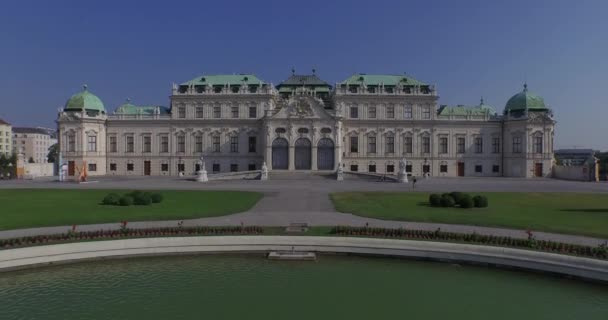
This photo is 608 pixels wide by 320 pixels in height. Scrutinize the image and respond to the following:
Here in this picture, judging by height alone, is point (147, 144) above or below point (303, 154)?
above

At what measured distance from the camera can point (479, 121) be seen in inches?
3031

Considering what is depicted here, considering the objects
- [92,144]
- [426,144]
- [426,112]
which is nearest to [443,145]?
[426,144]

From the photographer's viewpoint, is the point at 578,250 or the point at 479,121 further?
the point at 479,121

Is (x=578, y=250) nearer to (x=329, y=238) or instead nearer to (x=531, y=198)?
(x=329, y=238)

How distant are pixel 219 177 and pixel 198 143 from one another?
15.1 m

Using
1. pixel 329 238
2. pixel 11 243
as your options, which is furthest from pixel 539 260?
pixel 11 243

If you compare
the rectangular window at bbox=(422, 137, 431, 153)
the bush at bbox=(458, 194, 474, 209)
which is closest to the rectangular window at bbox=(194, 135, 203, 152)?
the rectangular window at bbox=(422, 137, 431, 153)

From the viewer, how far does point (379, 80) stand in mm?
79625

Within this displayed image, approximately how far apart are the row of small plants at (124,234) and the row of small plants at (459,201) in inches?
649

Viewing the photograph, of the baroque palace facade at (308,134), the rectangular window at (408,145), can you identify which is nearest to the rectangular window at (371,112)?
the baroque palace facade at (308,134)

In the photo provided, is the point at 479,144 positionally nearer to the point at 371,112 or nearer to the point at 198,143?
the point at 371,112

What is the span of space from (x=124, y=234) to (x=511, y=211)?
24555 millimetres

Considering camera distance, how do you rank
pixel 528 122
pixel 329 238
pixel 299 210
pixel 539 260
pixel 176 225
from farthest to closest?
pixel 528 122
pixel 299 210
pixel 176 225
pixel 329 238
pixel 539 260

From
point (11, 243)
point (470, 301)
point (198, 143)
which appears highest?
point (198, 143)
